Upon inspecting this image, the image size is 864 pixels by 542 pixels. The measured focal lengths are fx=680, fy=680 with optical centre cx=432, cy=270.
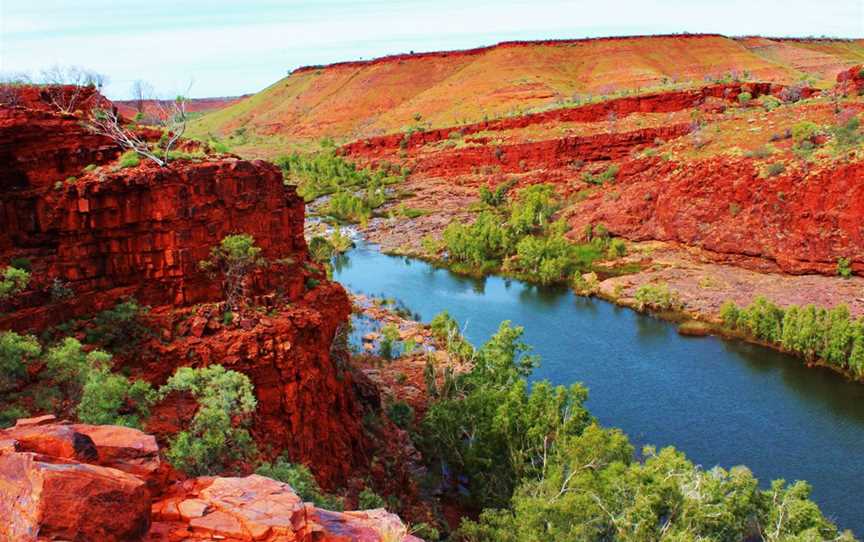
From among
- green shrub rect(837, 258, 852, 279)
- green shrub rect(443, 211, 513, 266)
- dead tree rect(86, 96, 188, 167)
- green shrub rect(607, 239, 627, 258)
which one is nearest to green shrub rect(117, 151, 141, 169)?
dead tree rect(86, 96, 188, 167)

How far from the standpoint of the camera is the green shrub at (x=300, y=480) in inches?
562

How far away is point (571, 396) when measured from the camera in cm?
2255

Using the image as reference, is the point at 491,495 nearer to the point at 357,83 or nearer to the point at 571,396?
the point at 571,396

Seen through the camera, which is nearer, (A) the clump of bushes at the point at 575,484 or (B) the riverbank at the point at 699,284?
(A) the clump of bushes at the point at 575,484

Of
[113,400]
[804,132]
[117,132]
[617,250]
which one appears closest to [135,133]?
[117,132]

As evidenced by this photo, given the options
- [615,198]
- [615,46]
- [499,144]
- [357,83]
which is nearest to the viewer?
[615,198]

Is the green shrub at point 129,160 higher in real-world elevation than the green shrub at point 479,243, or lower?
higher

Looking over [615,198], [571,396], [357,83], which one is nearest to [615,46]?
[357,83]

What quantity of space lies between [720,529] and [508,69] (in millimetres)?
113276

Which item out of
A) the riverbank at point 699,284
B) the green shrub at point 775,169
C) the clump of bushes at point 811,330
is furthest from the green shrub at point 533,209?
the clump of bushes at point 811,330

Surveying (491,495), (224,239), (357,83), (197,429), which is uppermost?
(357,83)

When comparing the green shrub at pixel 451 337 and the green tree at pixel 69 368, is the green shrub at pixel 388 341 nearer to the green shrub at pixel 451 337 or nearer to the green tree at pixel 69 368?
the green shrub at pixel 451 337

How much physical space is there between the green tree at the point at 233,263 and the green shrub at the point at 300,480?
505 centimetres

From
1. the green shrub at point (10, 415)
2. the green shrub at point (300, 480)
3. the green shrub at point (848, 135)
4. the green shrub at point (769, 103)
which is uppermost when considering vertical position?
the green shrub at point (769, 103)
